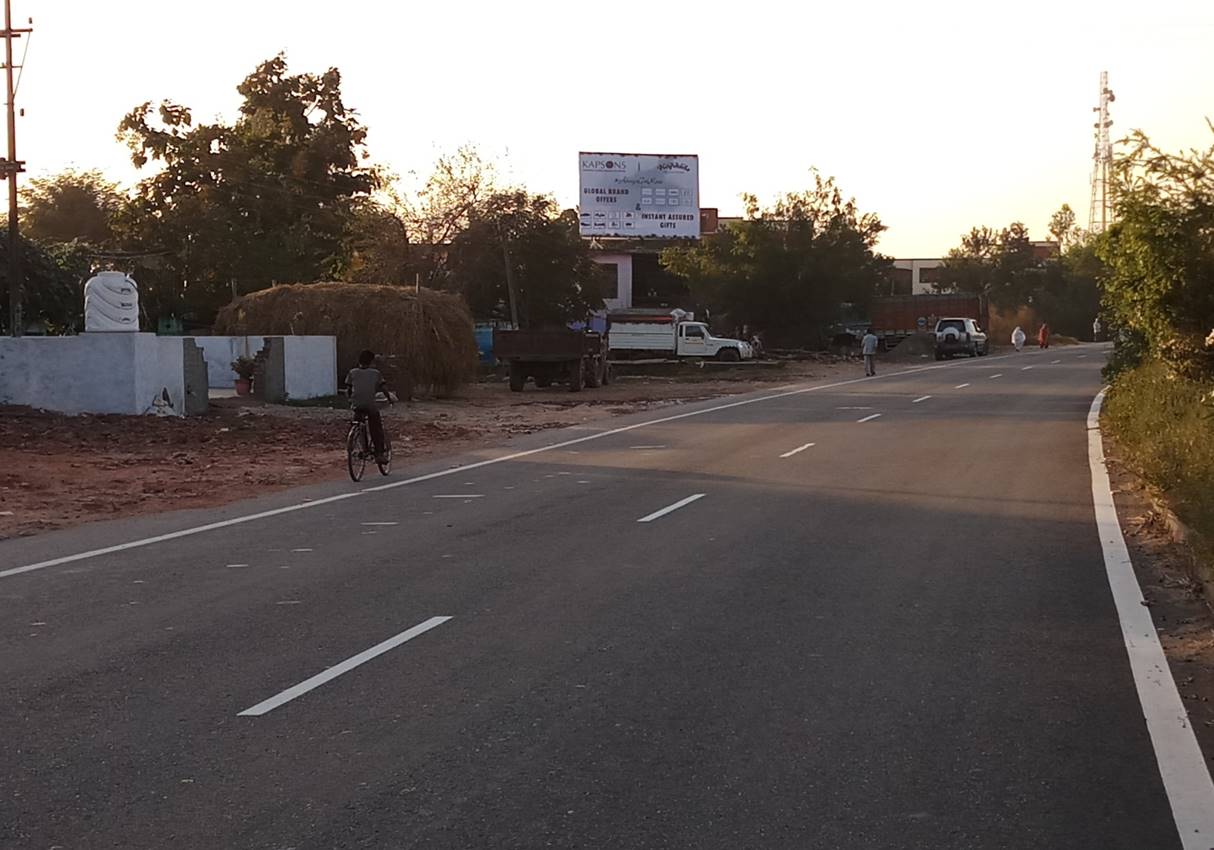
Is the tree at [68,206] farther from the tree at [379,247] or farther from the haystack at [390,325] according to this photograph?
the haystack at [390,325]

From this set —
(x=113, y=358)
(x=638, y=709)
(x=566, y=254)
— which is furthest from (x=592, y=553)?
(x=566, y=254)

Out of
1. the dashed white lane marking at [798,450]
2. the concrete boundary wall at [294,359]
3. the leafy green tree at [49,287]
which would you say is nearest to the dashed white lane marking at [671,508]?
the dashed white lane marking at [798,450]

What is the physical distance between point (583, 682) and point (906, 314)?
66387mm

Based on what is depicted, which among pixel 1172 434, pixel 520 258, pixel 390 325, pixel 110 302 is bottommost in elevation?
pixel 1172 434

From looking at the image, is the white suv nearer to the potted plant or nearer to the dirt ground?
the dirt ground

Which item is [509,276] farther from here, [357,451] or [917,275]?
[917,275]

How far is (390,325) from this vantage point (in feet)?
119

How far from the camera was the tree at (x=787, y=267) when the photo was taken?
68.2 m

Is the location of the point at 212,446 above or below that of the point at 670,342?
below

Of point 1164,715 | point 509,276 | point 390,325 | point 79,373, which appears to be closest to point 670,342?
point 509,276

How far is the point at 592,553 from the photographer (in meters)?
12.1

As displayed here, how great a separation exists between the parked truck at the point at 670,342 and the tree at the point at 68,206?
113 ft

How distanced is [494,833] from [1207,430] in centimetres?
1162

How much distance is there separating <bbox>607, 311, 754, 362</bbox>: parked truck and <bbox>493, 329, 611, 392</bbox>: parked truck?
1537 cm
